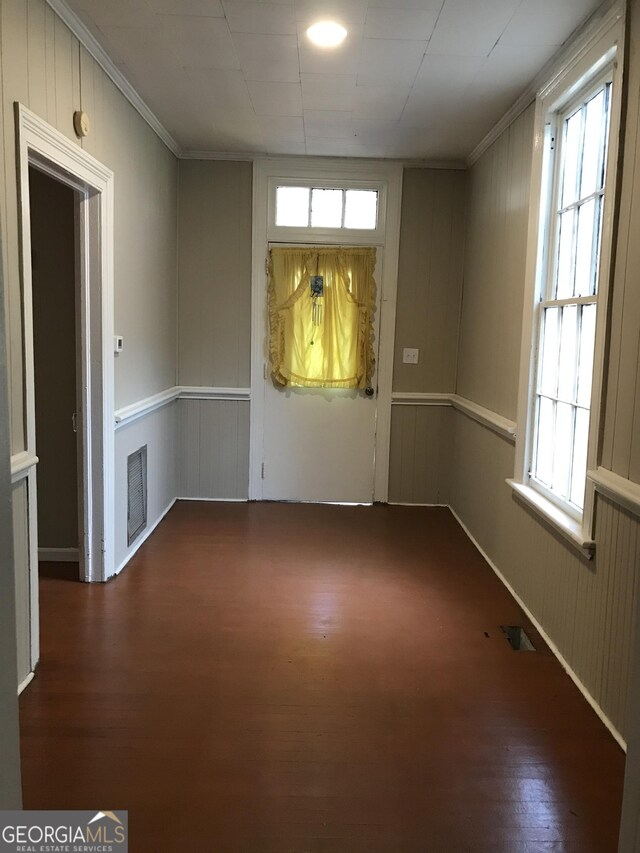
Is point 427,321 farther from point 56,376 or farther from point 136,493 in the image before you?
point 56,376

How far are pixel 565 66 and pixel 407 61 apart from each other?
0.73 metres

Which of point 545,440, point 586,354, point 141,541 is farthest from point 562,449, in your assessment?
point 141,541

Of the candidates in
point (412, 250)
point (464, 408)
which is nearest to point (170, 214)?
point (412, 250)

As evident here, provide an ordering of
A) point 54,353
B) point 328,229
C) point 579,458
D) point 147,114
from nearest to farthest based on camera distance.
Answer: point 579,458 → point 54,353 → point 147,114 → point 328,229

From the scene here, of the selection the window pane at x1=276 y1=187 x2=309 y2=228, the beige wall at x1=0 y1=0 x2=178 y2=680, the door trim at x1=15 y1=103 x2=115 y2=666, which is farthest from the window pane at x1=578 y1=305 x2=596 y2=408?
the window pane at x1=276 y1=187 x2=309 y2=228

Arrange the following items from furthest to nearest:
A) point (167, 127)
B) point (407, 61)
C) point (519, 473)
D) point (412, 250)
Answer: point (412, 250) < point (167, 127) < point (519, 473) < point (407, 61)

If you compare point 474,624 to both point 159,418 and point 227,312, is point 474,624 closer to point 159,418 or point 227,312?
point 159,418

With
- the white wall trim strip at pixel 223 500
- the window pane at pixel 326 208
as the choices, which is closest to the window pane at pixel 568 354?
the window pane at pixel 326 208

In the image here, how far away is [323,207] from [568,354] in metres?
2.75

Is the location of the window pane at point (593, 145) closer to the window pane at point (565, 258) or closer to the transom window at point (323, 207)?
the window pane at point (565, 258)

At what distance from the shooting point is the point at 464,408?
4.74m

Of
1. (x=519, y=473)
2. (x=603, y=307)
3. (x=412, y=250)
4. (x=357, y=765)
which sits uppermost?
(x=412, y=250)

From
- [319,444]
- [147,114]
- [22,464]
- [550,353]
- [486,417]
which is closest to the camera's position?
[22,464]

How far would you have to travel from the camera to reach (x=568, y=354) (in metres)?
2.98
